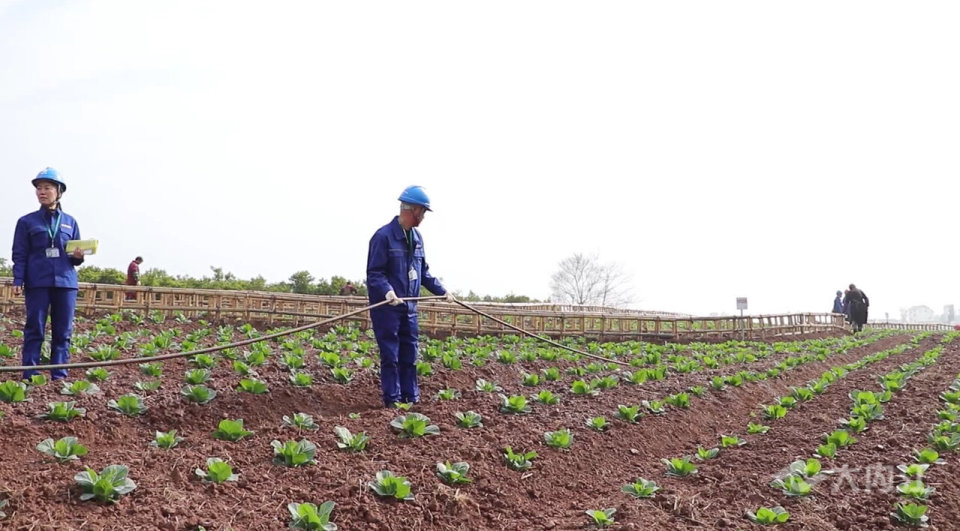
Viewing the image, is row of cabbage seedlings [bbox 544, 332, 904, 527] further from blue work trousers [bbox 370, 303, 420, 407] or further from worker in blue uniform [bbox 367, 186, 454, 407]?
worker in blue uniform [bbox 367, 186, 454, 407]

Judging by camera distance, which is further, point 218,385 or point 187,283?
point 187,283

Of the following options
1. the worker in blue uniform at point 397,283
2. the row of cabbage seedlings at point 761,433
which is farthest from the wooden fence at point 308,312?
the worker in blue uniform at point 397,283

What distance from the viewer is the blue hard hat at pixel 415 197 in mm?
5125

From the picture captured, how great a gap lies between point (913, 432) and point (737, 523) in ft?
10.2

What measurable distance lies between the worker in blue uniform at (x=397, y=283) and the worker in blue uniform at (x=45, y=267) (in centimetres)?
245

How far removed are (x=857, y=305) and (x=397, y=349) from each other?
20237mm

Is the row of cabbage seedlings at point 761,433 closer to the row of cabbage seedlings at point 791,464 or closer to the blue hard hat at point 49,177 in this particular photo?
the row of cabbage seedlings at point 791,464

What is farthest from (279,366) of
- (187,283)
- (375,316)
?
(187,283)

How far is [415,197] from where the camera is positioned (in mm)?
5148

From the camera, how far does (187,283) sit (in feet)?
78.1

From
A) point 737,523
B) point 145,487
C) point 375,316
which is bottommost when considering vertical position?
point 737,523

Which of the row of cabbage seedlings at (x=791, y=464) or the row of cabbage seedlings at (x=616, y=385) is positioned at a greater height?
the row of cabbage seedlings at (x=616, y=385)

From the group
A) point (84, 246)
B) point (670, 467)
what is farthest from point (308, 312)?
point (670, 467)

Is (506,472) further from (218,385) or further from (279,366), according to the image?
(279,366)
